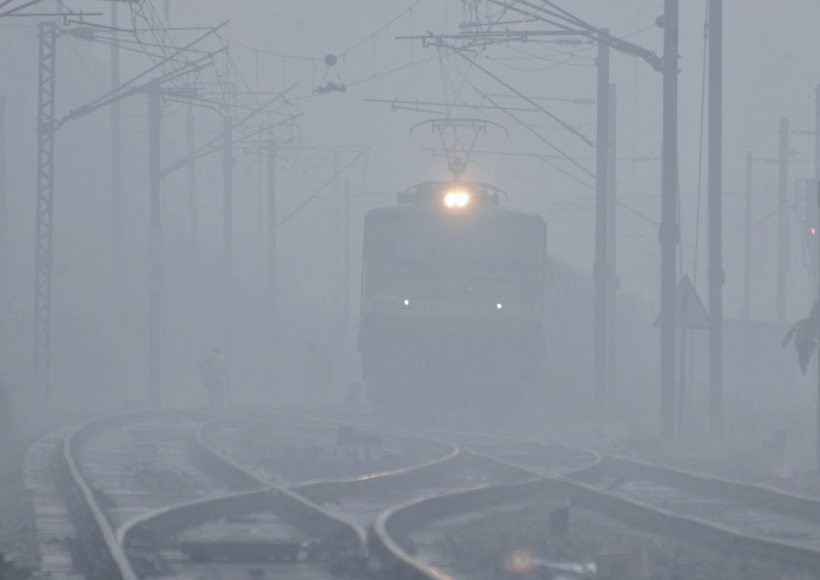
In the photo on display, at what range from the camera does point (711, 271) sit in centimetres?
1755

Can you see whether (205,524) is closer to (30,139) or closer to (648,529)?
(648,529)

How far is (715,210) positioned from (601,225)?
188 inches

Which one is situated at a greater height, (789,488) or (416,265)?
(416,265)

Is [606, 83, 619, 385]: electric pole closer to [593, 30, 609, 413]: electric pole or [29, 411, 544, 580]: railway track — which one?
[593, 30, 609, 413]: electric pole

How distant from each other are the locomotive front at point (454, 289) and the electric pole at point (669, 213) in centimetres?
226

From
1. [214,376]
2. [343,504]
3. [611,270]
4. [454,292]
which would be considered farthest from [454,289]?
[343,504]

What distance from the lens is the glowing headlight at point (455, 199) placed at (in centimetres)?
1833

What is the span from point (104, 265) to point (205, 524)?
40.8 metres

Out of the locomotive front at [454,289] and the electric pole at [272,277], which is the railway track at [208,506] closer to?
the locomotive front at [454,289]

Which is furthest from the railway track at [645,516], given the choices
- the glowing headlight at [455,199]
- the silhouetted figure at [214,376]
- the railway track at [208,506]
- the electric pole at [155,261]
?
Result: the electric pole at [155,261]

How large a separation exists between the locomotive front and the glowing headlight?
2 centimetres

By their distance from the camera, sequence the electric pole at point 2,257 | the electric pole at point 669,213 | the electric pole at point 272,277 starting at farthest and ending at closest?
the electric pole at point 272,277, the electric pole at point 2,257, the electric pole at point 669,213

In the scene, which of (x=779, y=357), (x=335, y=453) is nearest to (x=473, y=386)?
(x=335, y=453)

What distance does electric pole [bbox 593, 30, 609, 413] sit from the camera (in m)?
21.6
